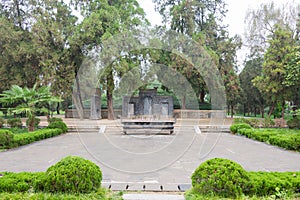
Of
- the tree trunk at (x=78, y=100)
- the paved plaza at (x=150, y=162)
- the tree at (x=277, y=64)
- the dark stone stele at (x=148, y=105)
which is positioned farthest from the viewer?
the tree trunk at (x=78, y=100)

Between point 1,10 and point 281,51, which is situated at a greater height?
point 1,10

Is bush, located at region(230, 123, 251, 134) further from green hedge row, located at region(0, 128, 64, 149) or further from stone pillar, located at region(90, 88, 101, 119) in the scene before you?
stone pillar, located at region(90, 88, 101, 119)

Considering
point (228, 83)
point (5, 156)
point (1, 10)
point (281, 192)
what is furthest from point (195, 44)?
point (281, 192)

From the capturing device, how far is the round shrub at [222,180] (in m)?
3.74

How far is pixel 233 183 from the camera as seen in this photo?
12.5ft

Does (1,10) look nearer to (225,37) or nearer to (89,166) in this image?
(225,37)

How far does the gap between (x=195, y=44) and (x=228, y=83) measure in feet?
17.0

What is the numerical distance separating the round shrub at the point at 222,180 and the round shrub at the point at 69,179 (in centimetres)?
161

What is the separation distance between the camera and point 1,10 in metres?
23.5

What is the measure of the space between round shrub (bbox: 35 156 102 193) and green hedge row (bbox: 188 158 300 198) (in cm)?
159

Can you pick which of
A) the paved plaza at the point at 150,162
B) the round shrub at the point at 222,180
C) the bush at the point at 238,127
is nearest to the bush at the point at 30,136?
the paved plaza at the point at 150,162

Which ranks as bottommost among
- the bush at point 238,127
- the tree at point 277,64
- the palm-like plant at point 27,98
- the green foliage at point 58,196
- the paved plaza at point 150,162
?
the paved plaza at point 150,162

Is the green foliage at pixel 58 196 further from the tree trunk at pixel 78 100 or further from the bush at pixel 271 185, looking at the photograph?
the tree trunk at pixel 78 100

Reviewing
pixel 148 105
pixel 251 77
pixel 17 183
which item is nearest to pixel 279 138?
pixel 17 183
